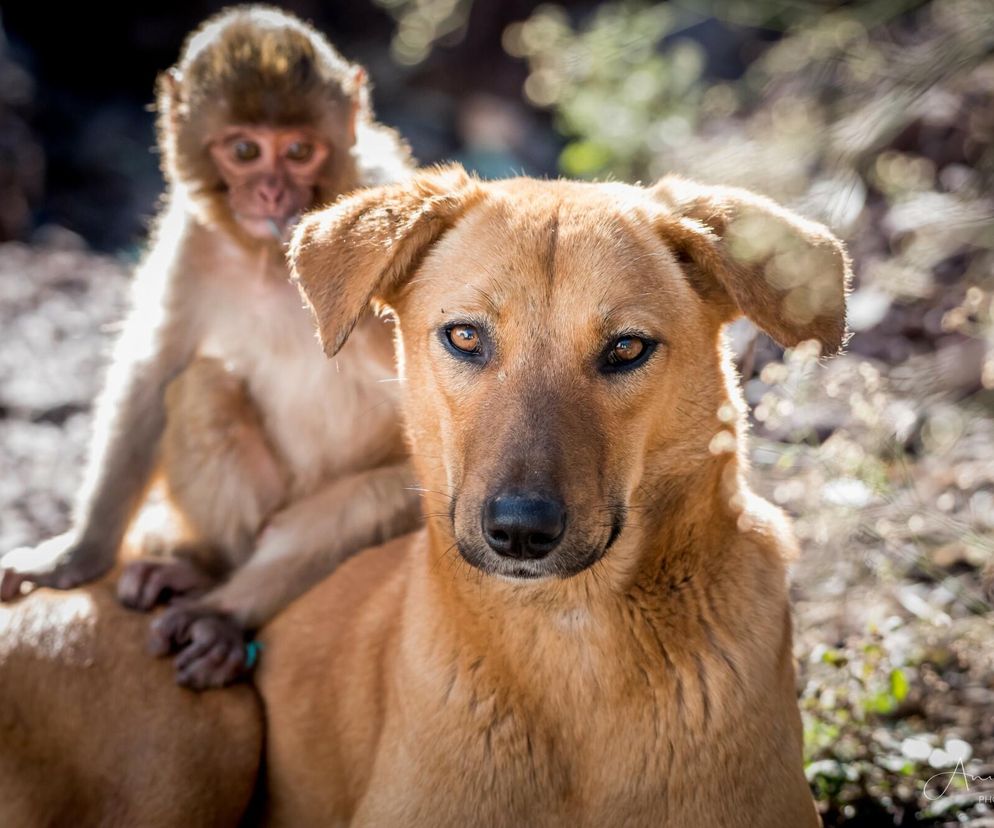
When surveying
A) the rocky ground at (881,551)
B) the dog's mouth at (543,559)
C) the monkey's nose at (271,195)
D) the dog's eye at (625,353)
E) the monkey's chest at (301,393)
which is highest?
the monkey's nose at (271,195)

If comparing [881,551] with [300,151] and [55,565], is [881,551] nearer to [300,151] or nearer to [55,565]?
[300,151]

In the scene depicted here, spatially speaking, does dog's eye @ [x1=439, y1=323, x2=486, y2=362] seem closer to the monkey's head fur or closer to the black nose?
the black nose

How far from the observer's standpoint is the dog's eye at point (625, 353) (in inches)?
113

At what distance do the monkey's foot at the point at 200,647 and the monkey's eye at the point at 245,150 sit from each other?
62.8 inches

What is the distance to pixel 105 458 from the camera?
4.40 m

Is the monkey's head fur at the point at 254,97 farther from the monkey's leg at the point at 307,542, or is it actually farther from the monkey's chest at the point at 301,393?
the monkey's leg at the point at 307,542

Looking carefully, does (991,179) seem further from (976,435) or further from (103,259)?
(103,259)

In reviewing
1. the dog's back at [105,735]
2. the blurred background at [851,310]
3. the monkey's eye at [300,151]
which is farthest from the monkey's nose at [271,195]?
the dog's back at [105,735]

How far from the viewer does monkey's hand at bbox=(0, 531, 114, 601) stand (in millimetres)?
3873

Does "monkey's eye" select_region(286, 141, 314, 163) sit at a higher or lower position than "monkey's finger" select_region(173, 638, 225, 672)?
higher

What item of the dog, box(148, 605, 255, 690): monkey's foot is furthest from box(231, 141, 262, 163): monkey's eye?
box(148, 605, 255, 690): monkey's foot

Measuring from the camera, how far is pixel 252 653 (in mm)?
3822

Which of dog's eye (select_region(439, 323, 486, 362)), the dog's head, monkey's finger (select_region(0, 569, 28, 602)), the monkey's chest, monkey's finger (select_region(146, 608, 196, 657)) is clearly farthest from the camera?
the monkey's chest

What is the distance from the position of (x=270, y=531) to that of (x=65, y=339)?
10.4ft
